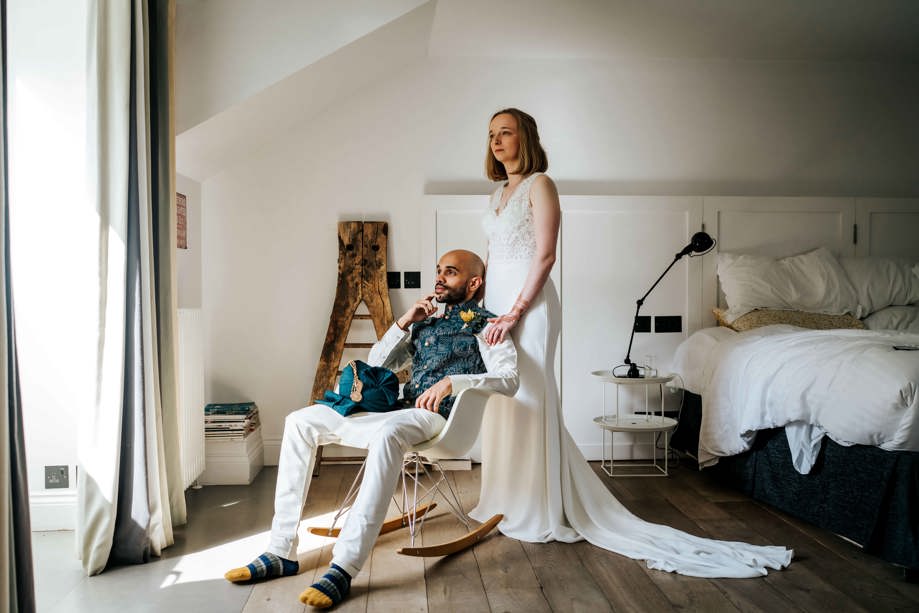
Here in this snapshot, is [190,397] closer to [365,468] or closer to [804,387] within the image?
[365,468]

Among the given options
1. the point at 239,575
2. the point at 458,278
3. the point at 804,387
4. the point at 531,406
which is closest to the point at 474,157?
the point at 458,278

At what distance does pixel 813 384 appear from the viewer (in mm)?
2764

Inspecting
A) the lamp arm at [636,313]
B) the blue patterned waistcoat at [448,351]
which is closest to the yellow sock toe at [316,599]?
the blue patterned waistcoat at [448,351]

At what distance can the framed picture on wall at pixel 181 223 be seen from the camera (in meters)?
3.67

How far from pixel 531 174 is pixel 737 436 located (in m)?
1.57

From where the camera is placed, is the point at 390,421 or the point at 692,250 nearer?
the point at 390,421

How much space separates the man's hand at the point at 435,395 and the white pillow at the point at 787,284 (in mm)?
2170

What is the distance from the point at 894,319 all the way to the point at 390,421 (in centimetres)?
306

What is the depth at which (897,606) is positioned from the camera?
211 cm

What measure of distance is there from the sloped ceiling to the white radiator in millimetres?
857

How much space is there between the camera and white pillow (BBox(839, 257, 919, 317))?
396 cm

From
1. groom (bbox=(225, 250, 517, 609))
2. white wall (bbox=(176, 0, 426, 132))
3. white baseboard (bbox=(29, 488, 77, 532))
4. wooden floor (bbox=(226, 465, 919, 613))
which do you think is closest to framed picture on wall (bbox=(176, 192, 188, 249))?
white wall (bbox=(176, 0, 426, 132))

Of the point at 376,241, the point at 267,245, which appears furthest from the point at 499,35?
the point at 267,245

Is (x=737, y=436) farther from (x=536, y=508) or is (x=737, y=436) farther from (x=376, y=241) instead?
(x=376, y=241)
